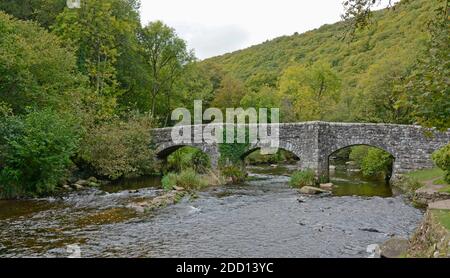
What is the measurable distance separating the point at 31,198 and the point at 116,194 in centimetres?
384

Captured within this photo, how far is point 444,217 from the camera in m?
10.5

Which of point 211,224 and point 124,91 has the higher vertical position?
point 124,91

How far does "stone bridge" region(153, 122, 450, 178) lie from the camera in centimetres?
2452

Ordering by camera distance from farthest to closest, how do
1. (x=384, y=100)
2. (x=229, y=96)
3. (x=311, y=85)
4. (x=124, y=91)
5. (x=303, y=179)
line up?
(x=311, y=85)
(x=229, y=96)
(x=124, y=91)
(x=384, y=100)
(x=303, y=179)

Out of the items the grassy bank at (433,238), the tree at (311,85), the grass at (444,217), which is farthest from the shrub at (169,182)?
the tree at (311,85)

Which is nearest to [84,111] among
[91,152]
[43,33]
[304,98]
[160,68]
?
[91,152]

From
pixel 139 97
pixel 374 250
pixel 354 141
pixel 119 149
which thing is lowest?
pixel 374 250

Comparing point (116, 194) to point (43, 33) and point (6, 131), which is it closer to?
point (6, 131)

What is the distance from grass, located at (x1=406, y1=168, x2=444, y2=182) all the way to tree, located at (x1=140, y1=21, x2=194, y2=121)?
23.0 m

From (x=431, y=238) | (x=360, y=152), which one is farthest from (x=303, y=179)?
(x=431, y=238)

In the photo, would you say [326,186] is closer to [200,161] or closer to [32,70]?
[200,161]

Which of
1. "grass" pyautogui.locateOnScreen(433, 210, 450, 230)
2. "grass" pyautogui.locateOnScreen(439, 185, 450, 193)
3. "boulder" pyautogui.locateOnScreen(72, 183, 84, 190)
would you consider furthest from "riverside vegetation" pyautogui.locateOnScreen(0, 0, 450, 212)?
"grass" pyautogui.locateOnScreen(433, 210, 450, 230)

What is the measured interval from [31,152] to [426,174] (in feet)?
63.1

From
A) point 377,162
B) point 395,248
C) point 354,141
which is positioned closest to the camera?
point 395,248
